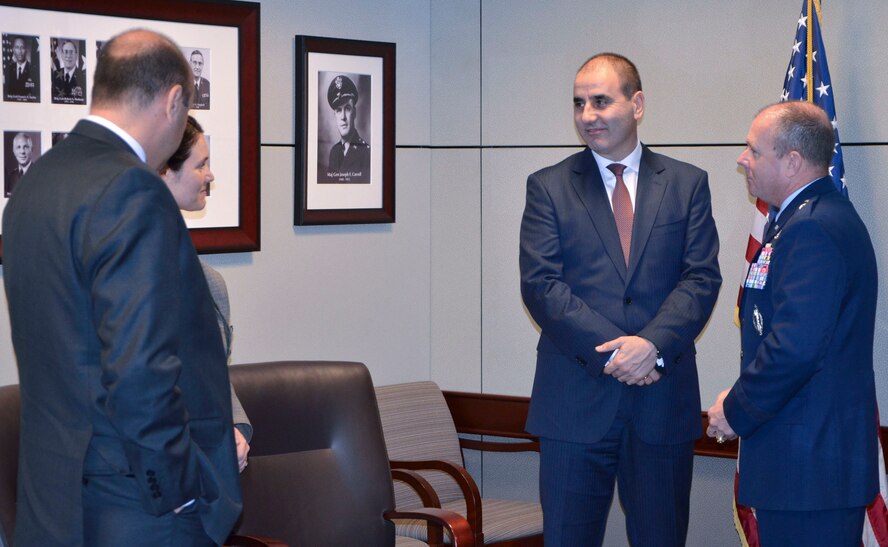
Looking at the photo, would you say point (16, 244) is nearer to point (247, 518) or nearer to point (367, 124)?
point (247, 518)

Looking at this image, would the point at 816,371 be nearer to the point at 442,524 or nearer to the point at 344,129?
the point at 442,524

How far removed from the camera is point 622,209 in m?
3.38

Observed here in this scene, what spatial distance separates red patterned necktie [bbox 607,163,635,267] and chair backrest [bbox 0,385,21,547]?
176cm

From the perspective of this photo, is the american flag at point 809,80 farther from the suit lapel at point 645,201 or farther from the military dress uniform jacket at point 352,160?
the military dress uniform jacket at point 352,160

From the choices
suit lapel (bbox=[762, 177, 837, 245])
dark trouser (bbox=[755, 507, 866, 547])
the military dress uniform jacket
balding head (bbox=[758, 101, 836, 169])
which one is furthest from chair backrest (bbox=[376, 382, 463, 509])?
balding head (bbox=[758, 101, 836, 169])

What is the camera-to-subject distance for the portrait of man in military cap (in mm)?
Result: 4355

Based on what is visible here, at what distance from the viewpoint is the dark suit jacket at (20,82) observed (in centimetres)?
344

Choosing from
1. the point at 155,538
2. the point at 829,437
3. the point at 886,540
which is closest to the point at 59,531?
the point at 155,538

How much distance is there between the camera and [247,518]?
10.6 ft

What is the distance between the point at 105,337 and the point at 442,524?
5.32ft

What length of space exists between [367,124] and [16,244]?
8.43 feet

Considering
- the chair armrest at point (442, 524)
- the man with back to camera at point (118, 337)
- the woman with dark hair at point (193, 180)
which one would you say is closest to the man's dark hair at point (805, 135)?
the chair armrest at point (442, 524)

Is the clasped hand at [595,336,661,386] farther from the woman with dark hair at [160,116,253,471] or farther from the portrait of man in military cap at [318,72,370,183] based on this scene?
the portrait of man in military cap at [318,72,370,183]

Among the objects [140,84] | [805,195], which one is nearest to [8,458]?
[140,84]
